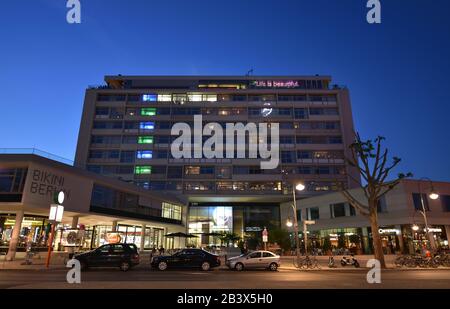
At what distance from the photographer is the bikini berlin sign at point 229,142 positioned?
196 feet

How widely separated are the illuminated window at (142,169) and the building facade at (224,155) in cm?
19

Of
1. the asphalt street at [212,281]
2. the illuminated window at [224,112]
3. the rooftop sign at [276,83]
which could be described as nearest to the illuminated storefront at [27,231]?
the asphalt street at [212,281]

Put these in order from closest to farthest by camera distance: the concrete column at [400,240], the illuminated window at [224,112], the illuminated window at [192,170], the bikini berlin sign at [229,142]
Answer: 1. the concrete column at [400,240]
2. the illuminated window at [192,170]
3. the bikini berlin sign at [229,142]
4. the illuminated window at [224,112]

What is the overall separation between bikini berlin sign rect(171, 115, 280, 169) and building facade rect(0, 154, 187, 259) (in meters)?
15.9

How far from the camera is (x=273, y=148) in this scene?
60562 millimetres

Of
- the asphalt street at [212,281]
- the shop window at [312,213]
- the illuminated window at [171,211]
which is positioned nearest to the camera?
the asphalt street at [212,281]

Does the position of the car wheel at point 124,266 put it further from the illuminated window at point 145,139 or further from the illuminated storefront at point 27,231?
the illuminated window at point 145,139

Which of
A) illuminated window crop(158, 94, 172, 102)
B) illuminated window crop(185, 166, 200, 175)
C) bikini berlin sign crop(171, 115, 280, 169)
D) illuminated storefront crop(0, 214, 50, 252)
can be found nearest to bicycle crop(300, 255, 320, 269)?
illuminated storefront crop(0, 214, 50, 252)

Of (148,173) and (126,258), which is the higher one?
(148,173)

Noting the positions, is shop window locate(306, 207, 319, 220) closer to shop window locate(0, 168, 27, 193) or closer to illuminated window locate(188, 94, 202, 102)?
illuminated window locate(188, 94, 202, 102)

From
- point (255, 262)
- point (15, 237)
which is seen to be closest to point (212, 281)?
point (255, 262)
